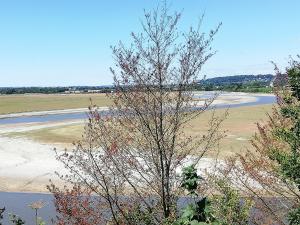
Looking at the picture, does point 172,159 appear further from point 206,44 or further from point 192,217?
point 192,217

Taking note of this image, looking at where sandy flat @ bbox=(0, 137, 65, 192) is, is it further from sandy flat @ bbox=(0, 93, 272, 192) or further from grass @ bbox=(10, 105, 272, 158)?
grass @ bbox=(10, 105, 272, 158)

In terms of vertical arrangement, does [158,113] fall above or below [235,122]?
above

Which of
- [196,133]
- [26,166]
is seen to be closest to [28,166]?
[26,166]

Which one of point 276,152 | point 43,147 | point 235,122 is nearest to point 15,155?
point 43,147

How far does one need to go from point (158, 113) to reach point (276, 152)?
11.3ft

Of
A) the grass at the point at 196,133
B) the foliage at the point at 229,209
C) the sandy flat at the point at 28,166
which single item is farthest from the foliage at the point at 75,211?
the grass at the point at 196,133

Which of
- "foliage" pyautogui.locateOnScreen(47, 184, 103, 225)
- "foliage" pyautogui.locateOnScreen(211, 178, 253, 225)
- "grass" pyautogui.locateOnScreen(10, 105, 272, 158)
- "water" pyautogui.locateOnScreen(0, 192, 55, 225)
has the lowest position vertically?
"grass" pyautogui.locateOnScreen(10, 105, 272, 158)

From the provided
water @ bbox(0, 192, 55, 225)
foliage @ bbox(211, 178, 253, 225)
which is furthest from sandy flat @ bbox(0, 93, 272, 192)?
foliage @ bbox(211, 178, 253, 225)

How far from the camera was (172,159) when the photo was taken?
14.7 meters

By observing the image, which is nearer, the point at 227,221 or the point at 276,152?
the point at 227,221

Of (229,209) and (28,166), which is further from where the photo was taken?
(28,166)

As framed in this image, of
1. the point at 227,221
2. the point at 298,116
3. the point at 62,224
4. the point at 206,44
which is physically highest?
the point at 206,44

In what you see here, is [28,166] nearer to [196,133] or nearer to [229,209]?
[196,133]

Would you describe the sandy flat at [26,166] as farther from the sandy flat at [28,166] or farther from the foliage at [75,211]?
the foliage at [75,211]
